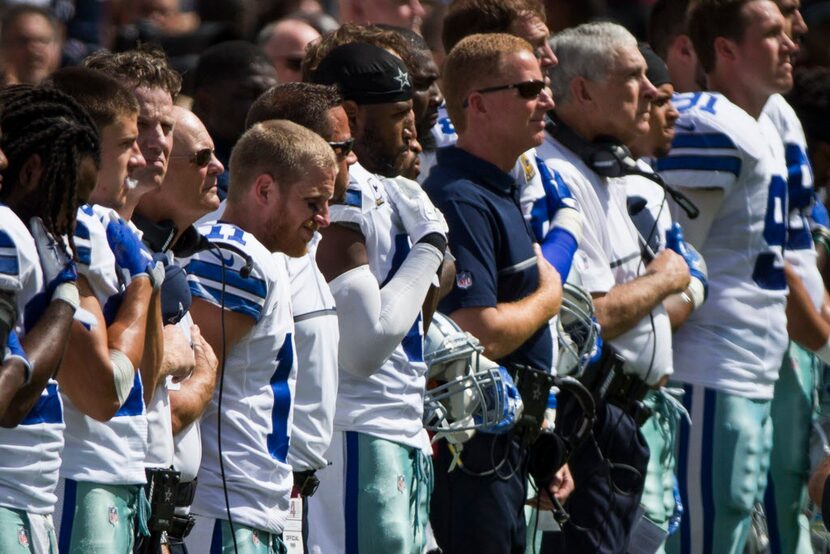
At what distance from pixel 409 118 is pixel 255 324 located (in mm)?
1174

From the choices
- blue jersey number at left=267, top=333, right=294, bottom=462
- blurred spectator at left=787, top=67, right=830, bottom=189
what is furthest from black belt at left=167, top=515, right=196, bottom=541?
blurred spectator at left=787, top=67, right=830, bottom=189

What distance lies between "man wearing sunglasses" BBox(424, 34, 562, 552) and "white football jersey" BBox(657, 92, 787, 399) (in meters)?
1.27

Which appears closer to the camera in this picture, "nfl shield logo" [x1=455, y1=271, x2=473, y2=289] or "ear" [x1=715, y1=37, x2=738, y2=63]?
"nfl shield logo" [x1=455, y1=271, x2=473, y2=289]

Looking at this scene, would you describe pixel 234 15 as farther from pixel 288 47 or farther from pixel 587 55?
pixel 587 55

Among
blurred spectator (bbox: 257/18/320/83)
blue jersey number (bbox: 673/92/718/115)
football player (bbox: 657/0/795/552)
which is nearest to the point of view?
football player (bbox: 657/0/795/552)

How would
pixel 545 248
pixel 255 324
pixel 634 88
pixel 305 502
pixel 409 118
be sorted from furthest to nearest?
pixel 634 88, pixel 545 248, pixel 409 118, pixel 305 502, pixel 255 324

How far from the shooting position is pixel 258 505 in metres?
4.80

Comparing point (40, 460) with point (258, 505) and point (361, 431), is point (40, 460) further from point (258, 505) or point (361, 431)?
point (361, 431)

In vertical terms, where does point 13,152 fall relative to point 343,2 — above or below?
below

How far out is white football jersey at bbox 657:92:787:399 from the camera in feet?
24.3

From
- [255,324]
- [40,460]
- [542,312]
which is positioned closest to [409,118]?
[542,312]

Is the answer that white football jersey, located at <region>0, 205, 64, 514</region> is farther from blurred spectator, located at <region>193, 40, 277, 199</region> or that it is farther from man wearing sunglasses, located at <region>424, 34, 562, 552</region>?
blurred spectator, located at <region>193, 40, 277, 199</region>

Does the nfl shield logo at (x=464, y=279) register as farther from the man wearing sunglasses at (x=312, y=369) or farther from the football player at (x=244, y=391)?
the football player at (x=244, y=391)

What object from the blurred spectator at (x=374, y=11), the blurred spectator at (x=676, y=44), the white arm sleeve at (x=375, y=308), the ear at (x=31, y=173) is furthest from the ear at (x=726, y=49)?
the ear at (x=31, y=173)
